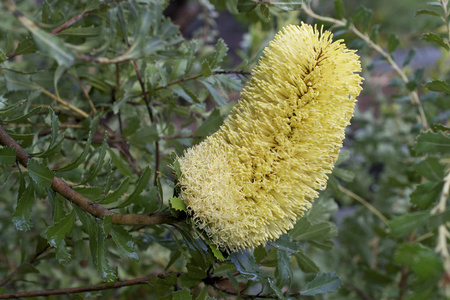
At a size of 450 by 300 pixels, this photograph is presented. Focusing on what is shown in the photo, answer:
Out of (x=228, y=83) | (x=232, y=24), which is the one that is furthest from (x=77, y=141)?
(x=232, y=24)

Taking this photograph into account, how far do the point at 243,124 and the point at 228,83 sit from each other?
0.11 meters

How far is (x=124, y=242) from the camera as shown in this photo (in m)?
0.36

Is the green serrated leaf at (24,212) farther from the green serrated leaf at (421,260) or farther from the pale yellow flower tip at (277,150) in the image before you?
the green serrated leaf at (421,260)

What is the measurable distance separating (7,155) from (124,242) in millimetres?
118

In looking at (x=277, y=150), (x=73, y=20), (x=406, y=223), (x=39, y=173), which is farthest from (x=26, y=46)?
(x=406, y=223)

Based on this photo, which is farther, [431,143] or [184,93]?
[184,93]

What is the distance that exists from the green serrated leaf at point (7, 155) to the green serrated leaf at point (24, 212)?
4 cm

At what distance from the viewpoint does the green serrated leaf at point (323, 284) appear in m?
0.40

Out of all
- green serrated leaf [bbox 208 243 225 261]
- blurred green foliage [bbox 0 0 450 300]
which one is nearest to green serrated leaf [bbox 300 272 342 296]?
blurred green foliage [bbox 0 0 450 300]

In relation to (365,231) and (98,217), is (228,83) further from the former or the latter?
(365,231)

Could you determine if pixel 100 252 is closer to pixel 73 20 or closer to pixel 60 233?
pixel 60 233

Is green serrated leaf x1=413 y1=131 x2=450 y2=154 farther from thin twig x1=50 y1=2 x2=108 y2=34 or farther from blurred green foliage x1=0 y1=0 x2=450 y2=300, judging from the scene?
thin twig x1=50 y1=2 x2=108 y2=34

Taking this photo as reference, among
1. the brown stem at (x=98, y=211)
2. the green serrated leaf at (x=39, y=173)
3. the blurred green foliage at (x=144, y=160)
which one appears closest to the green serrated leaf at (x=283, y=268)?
the blurred green foliage at (x=144, y=160)

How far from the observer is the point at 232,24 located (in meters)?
2.96
